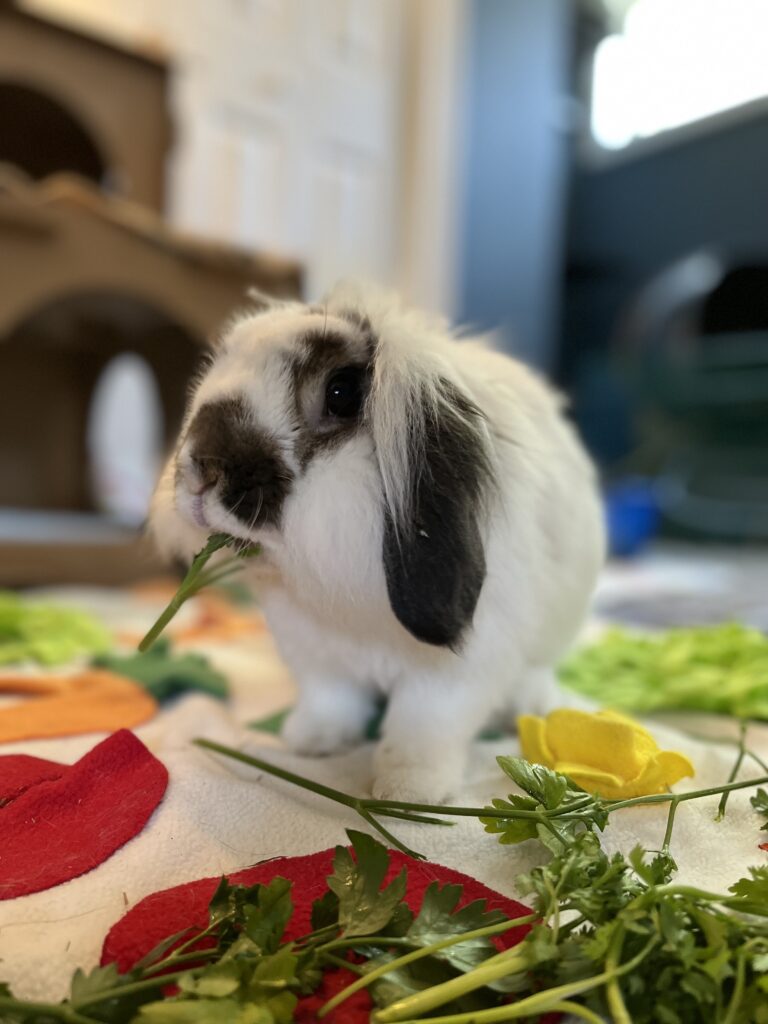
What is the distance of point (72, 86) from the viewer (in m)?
1.93

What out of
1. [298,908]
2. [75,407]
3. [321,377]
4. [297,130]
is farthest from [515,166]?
[298,908]

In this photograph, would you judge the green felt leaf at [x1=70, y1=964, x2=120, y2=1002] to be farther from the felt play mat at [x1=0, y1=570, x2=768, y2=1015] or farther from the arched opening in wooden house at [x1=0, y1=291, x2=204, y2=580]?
the arched opening in wooden house at [x1=0, y1=291, x2=204, y2=580]

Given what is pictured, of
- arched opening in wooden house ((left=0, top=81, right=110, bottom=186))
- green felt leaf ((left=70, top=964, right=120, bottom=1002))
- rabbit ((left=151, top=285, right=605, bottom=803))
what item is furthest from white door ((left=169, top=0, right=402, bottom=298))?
green felt leaf ((left=70, top=964, right=120, bottom=1002))

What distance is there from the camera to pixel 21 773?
0.68 m

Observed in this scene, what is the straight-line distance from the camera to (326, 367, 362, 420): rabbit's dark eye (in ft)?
2.18

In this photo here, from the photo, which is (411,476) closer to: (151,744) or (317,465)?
(317,465)

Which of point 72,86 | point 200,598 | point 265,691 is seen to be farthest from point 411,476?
point 72,86

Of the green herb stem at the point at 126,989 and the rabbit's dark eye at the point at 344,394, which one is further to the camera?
the rabbit's dark eye at the point at 344,394

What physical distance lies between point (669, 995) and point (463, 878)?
17 cm

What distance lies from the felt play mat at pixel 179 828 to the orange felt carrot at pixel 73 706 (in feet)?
0.07

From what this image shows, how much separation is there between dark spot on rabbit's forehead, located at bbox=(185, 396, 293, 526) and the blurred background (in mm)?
1199

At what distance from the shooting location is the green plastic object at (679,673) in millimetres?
1003

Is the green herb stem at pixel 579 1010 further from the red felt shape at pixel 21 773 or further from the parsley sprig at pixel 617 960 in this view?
the red felt shape at pixel 21 773

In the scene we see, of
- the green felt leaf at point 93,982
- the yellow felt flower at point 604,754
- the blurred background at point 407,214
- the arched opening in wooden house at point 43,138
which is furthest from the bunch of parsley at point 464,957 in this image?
the arched opening in wooden house at point 43,138
